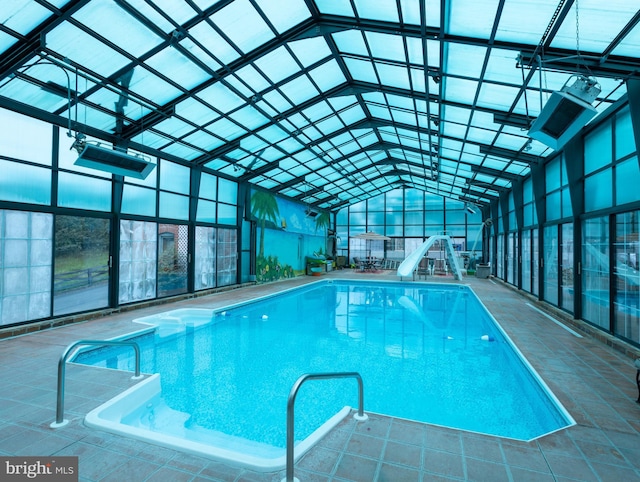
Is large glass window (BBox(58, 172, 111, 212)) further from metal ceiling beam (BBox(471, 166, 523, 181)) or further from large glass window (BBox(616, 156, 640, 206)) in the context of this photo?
metal ceiling beam (BBox(471, 166, 523, 181))

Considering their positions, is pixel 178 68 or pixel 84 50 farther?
pixel 178 68

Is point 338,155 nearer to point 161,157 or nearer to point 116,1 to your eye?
point 161,157

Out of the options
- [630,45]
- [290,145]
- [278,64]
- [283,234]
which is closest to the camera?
[630,45]

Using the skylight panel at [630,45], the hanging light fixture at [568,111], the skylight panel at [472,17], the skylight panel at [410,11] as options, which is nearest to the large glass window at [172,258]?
the skylight panel at [410,11]

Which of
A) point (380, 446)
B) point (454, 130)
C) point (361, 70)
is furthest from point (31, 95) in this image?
point (454, 130)

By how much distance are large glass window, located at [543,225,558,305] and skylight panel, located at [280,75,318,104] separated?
6.24 m

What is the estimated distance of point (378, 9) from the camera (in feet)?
14.7

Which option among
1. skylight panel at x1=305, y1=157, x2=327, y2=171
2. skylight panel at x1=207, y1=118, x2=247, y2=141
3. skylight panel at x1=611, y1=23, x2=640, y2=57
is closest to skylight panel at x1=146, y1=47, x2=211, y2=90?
skylight panel at x1=207, y1=118, x2=247, y2=141

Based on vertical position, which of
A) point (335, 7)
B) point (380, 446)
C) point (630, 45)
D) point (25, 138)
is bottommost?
point (380, 446)

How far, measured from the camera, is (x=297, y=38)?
17.6 feet

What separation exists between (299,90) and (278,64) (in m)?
1.07

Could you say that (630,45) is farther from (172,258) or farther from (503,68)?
(172,258)

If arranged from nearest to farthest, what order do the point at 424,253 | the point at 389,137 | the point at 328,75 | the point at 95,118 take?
the point at 95,118 < the point at 328,75 < the point at 389,137 < the point at 424,253

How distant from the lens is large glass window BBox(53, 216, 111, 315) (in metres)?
5.90
